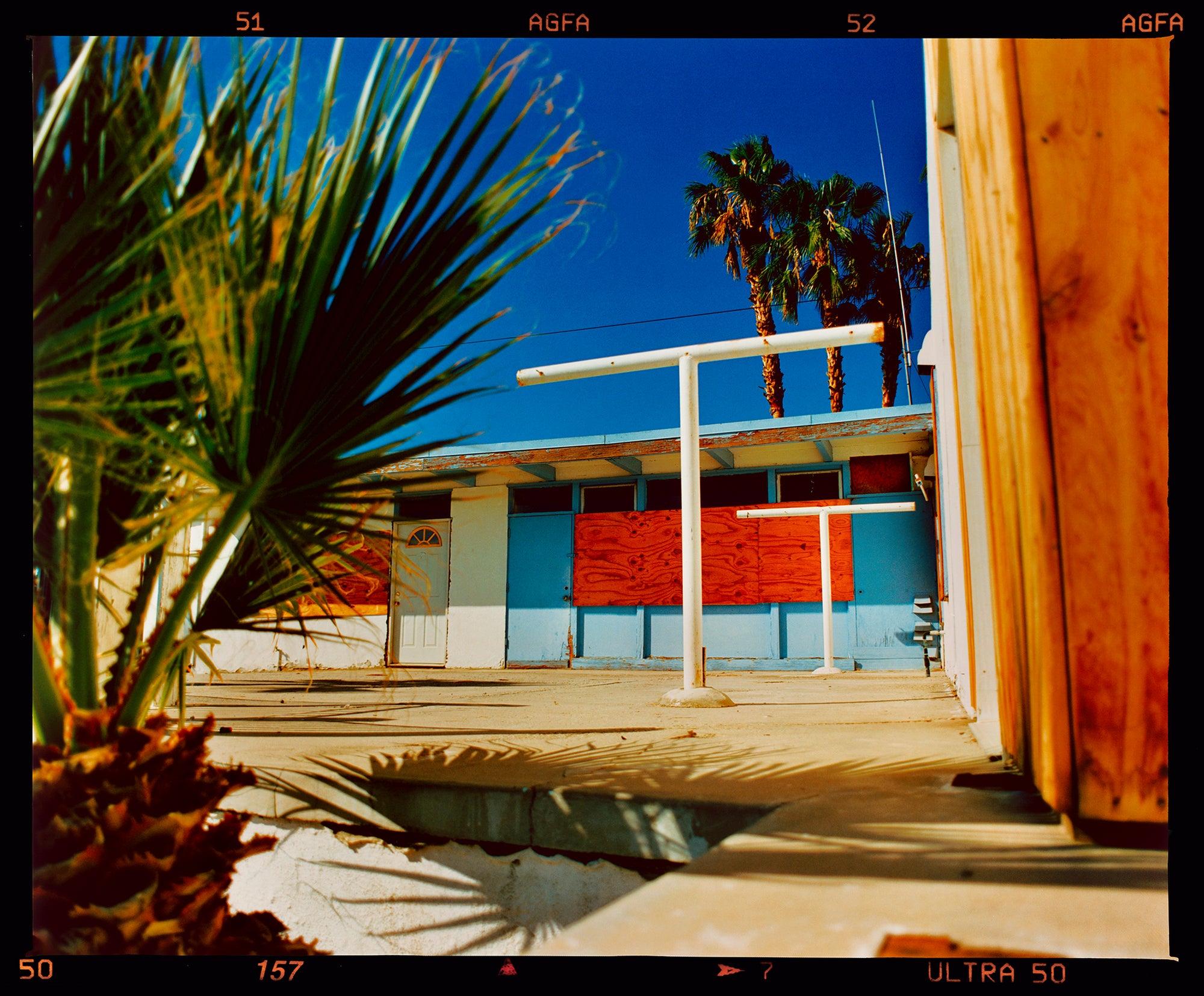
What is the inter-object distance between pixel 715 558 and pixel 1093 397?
29.8 ft

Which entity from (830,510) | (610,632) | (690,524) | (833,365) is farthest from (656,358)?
(833,365)

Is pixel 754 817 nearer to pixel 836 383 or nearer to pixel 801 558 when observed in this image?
pixel 801 558

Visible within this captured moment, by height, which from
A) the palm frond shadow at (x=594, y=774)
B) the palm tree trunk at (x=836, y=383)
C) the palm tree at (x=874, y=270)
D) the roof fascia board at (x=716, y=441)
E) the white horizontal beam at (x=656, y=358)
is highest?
the palm tree at (x=874, y=270)

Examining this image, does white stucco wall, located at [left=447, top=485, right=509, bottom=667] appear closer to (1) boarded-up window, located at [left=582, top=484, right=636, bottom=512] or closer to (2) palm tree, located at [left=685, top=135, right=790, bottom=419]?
(1) boarded-up window, located at [left=582, top=484, right=636, bottom=512]

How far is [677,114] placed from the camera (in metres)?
1.88

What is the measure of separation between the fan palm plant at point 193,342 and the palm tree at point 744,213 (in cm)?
1423

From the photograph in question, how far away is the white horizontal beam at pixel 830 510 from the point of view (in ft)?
27.7

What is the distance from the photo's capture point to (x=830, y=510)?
340 inches

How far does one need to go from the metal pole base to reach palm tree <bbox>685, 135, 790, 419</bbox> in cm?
1150

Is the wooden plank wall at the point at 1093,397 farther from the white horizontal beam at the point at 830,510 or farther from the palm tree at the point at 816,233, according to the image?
the palm tree at the point at 816,233

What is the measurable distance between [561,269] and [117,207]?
987 millimetres

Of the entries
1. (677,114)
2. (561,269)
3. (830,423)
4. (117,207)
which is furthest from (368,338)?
(830,423)

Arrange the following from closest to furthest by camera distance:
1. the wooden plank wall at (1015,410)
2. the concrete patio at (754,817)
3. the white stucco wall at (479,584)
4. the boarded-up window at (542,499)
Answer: the concrete patio at (754,817)
the wooden plank wall at (1015,410)
the white stucco wall at (479,584)
the boarded-up window at (542,499)

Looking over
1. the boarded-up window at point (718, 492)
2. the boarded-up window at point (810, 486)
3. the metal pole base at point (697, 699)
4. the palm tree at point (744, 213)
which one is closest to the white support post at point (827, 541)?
the boarded-up window at point (810, 486)
